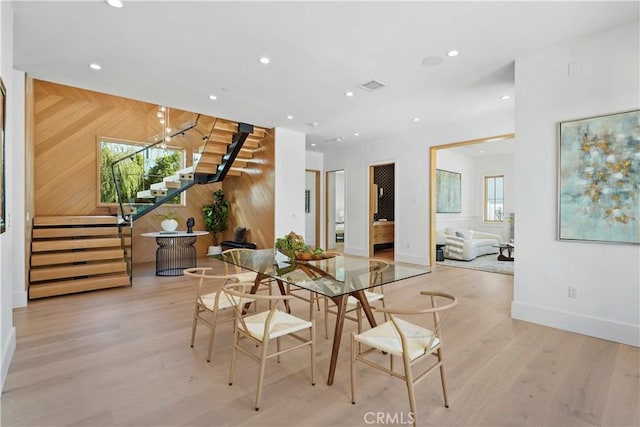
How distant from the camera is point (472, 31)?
9.72ft

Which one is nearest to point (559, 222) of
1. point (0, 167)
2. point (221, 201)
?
point (0, 167)

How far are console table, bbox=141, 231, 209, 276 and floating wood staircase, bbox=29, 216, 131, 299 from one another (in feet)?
1.96

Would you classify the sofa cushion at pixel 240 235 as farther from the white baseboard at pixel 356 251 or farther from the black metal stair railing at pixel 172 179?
the white baseboard at pixel 356 251

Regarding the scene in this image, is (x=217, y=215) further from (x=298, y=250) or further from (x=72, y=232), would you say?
(x=298, y=250)

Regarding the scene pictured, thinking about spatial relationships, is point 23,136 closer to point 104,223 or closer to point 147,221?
point 104,223

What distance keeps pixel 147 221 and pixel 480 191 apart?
963cm

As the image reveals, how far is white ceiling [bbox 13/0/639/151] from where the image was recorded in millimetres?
2674

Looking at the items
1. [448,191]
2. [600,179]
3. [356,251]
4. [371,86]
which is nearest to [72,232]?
[371,86]

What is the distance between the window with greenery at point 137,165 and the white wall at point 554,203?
242 inches

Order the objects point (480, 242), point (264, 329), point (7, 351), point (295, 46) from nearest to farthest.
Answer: point (264, 329), point (7, 351), point (295, 46), point (480, 242)

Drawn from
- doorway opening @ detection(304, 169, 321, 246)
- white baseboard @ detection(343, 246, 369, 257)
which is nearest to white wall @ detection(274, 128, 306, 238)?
white baseboard @ detection(343, 246, 369, 257)

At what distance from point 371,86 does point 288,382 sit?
3.66 metres

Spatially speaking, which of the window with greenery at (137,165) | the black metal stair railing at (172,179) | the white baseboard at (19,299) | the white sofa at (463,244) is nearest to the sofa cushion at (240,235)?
the black metal stair railing at (172,179)

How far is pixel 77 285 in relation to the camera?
448cm
